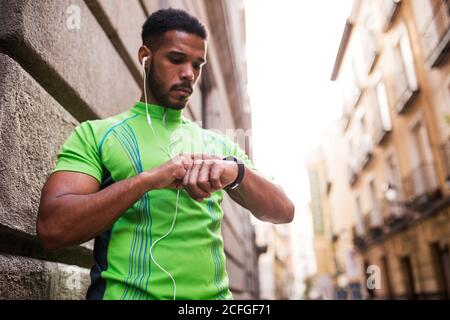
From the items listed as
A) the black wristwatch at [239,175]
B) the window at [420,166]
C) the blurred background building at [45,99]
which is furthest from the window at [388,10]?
the black wristwatch at [239,175]

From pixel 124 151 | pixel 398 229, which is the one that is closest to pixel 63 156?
pixel 124 151

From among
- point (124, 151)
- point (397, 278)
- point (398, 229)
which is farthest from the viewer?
point (397, 278)

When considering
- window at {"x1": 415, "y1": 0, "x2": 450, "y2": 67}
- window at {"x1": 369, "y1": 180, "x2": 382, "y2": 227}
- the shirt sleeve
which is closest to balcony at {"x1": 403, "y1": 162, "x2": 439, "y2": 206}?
window at {"x1": 415, "y1": 0, "x2": 450, "y2": 67}

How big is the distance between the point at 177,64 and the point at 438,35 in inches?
500

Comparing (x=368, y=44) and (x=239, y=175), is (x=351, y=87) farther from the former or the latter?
(x=239, y=175)

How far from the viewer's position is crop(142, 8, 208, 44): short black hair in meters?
1.53

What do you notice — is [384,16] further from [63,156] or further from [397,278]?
[63,156]

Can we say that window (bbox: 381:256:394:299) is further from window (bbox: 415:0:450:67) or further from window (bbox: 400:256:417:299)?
window (bbox: 415:0:450:67)

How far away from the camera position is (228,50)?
7.88 metres

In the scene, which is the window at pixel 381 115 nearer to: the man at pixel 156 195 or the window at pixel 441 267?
Answer: the window at pixel 441 267

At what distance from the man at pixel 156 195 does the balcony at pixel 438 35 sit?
1108cm

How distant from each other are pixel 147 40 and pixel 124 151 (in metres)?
0.50

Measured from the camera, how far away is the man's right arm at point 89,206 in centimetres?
110

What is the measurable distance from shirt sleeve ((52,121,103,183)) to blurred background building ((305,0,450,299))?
19.0 ft
